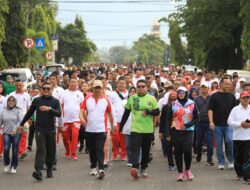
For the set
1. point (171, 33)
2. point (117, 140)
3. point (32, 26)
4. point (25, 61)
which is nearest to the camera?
point (117, 140)

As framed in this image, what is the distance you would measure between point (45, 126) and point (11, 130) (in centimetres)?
142

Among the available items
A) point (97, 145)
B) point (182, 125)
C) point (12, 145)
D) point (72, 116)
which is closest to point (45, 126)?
point (97, 145)

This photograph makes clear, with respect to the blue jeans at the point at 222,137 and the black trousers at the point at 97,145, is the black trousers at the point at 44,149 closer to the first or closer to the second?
the black trousers at the point at 97,145

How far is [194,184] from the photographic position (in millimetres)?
12750

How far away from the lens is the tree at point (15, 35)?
148 feet

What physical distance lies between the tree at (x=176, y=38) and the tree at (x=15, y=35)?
496 inches

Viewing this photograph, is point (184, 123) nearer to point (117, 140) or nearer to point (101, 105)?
point (101, 105)

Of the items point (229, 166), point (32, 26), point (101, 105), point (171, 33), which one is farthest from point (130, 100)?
point (32, 26)

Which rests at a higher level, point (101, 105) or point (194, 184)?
point (101, 105)

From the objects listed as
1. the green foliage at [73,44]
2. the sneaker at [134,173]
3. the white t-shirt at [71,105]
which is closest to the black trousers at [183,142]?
the sneaker at [134,173]

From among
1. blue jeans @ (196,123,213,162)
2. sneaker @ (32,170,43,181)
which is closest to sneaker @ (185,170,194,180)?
blue jeans @ (196,123,213,162)

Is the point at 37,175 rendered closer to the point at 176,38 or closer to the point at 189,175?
Answer: the point at 189,175

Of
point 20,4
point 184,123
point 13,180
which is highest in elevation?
point 20,4

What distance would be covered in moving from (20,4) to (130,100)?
32.7 meters
